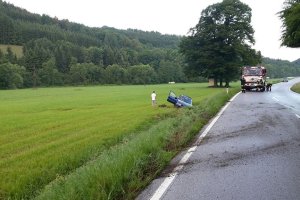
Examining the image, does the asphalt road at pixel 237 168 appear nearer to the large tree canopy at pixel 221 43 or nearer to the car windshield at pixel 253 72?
the car windshield at pixel 253 72

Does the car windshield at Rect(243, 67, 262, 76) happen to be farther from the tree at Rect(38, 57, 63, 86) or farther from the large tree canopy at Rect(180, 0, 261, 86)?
the tree at Rect(38, 57, 63, 86)

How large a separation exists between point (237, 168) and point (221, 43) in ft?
190

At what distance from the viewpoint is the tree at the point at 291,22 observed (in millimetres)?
24902

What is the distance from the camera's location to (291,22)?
25391 millimetres

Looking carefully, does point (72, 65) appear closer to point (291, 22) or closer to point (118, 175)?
point (291, 22)

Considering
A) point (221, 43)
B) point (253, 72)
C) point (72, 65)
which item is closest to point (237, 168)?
point (253, 72)

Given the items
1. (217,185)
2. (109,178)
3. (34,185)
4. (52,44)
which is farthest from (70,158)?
(52,44)

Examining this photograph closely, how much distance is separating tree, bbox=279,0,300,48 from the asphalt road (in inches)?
533

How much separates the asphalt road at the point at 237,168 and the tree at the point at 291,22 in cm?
1355

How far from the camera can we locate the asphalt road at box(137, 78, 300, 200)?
20.9 ft

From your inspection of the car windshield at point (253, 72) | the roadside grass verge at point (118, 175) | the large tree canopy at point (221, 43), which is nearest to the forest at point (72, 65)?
the large tree canopy at point (221, 43)

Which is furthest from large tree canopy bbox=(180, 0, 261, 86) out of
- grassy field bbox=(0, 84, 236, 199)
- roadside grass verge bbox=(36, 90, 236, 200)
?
roadside grass verge bbox=(36, 90, 236, 200)

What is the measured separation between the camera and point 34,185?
8.01m

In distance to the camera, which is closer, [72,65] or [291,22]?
[291,22]
